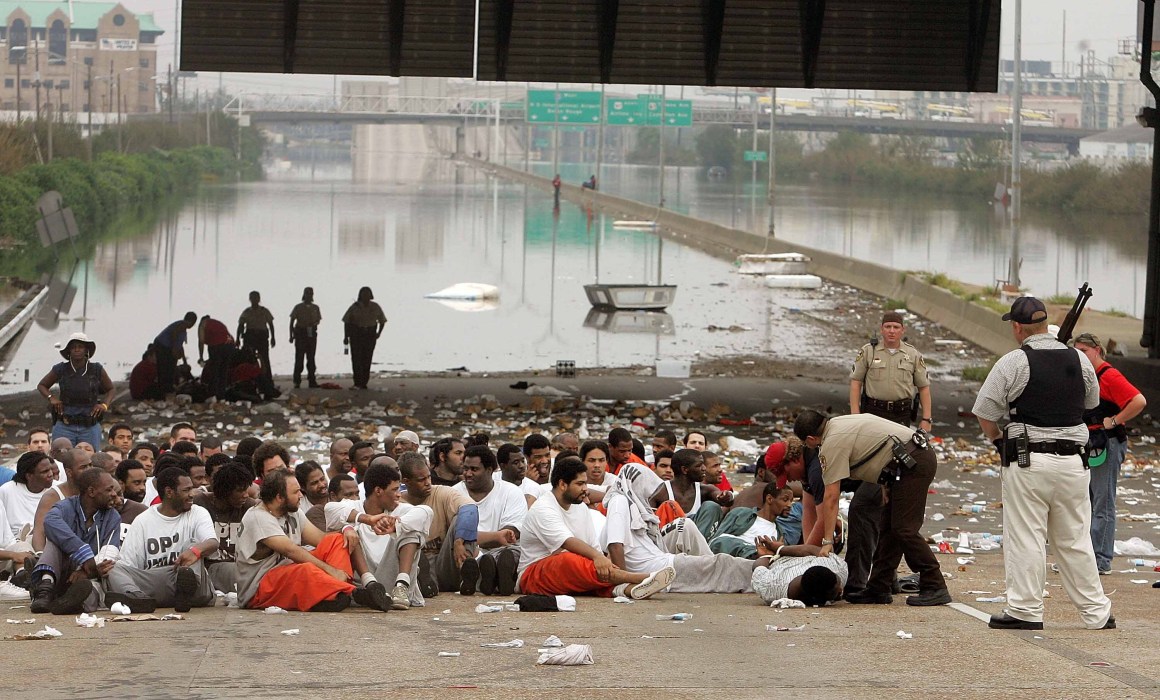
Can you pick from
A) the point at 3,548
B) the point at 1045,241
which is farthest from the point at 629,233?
the point at 3,548

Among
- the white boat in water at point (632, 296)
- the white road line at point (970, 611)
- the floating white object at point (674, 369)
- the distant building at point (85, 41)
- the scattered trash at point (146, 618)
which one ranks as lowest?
the floating white object at point (674, 369)

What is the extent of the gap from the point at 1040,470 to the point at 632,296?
32671 millimetres

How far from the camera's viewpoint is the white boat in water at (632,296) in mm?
40812

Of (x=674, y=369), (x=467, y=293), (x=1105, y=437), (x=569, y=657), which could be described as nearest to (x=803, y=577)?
(x=569, y=657)

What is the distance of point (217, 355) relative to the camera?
21562 mm

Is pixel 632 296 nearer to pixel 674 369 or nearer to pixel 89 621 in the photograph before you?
pixel 674 369

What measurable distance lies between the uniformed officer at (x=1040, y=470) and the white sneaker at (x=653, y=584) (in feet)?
6.84

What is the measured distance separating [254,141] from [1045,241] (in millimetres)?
132579

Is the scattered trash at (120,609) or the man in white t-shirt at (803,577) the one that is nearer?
the scattered trash at (120,609)

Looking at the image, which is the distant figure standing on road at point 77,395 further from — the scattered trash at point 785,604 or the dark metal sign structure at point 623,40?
the dark metal sign structure at point 623,40

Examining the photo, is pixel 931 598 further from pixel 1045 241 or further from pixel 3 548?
pixel 1045 241

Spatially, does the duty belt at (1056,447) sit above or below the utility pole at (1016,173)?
below

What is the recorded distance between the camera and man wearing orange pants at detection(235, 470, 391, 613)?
954 centimetres

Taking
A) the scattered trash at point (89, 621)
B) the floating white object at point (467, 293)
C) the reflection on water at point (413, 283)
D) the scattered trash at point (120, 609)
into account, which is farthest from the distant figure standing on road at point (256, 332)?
the floating white object at point (467, 293)
